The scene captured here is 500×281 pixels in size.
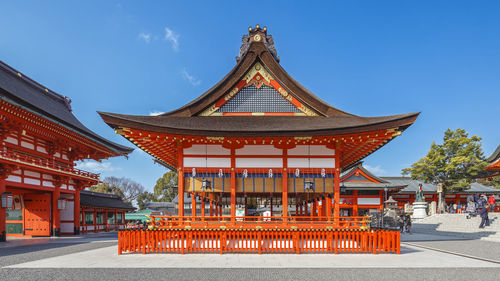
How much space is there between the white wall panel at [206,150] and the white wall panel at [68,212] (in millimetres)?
16435

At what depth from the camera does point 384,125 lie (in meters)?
12.3

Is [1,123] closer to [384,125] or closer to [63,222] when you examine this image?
[63,222]

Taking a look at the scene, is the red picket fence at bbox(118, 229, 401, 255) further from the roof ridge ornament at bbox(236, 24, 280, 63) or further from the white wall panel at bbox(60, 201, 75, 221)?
the white wall panel at bbox(60, 201, 75, 221)

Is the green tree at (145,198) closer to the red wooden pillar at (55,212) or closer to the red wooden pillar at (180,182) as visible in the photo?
the red wooden pillar at (55,212)

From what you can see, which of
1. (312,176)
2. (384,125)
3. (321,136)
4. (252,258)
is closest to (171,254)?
(252,258)

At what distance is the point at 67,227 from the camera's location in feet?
78.7

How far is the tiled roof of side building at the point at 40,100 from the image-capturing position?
16.9 m

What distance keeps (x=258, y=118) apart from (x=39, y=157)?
641 inches

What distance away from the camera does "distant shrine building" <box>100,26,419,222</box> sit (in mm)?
12547

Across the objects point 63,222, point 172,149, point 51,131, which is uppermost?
point 51,131

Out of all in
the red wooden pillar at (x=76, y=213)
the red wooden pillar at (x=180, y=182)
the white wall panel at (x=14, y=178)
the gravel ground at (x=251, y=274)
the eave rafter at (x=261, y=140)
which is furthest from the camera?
the red wooden pillar at (x=76, y=213)

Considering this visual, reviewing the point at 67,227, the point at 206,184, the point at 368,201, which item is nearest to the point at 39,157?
the point at 67,227

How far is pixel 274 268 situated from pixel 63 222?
858 inches

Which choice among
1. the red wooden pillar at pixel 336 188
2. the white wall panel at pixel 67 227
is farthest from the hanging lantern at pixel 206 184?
the white wall panel at pixel 67 227
